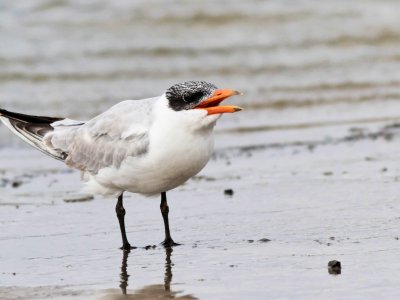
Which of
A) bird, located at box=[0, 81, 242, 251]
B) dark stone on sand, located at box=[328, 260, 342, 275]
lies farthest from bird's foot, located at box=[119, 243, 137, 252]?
dark stone on sand, located at box=[328, 260, 342, 275]

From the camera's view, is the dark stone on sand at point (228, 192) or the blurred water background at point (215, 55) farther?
the blurred water background at point (215, 55)

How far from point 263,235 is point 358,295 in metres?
1.49

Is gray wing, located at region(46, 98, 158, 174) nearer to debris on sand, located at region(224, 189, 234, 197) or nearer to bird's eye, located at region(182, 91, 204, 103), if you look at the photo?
bird's eye, located at region(182, 91, 204, 103)

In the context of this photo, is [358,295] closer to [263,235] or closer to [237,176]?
[263,235]

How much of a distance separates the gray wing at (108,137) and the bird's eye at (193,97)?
317mm

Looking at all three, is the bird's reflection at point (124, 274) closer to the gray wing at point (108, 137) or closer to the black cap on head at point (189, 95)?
the gray wing at point (108, 137)

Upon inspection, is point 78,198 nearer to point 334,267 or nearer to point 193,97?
point 193,97

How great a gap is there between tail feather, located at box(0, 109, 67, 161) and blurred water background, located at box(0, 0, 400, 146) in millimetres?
3037

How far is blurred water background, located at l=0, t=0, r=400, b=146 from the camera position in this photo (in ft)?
39.2

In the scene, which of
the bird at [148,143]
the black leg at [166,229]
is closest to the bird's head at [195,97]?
the bird at [148,143]

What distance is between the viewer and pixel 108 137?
6.42 meters

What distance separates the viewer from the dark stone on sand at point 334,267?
5.18m

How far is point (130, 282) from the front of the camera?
5254mm

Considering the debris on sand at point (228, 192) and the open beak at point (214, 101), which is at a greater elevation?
the open beak at point (214, 101)
